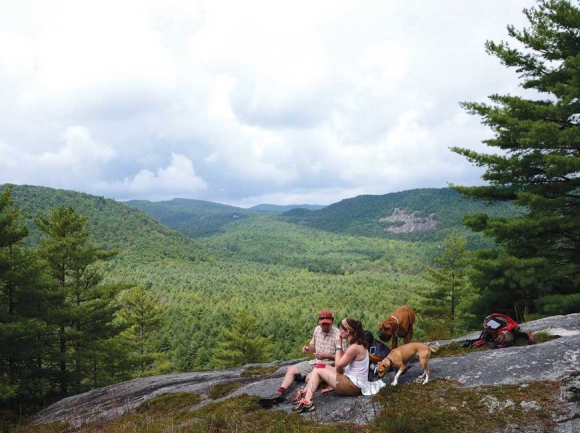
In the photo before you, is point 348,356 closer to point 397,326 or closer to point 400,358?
point 400,358

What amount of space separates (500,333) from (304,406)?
403 cm

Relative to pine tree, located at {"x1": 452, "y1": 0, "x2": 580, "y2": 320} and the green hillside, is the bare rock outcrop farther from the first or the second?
the green hillside

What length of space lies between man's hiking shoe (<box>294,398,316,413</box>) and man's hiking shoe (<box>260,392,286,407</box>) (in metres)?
0.64

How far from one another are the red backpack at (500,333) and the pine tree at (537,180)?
5.07m

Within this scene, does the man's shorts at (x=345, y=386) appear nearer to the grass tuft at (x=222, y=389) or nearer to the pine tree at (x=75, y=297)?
the grass tuft at (x=222, y=389)

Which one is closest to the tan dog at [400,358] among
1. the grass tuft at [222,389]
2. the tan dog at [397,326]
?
the tan dog at [397,326]

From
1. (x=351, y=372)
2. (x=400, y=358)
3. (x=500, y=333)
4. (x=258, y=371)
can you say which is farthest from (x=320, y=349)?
(x=258, y=371)

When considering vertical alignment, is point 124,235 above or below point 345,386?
above

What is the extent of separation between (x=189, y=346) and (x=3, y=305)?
115 ft

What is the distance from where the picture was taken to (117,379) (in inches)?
900

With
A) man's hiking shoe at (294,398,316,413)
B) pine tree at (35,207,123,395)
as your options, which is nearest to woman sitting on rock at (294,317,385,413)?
man's hiking shoe at (294,398,316,413)

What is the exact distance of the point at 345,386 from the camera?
5910 millimetres

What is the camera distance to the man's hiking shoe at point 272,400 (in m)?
6.36

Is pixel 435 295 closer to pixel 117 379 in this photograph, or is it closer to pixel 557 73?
pixel 557 73
